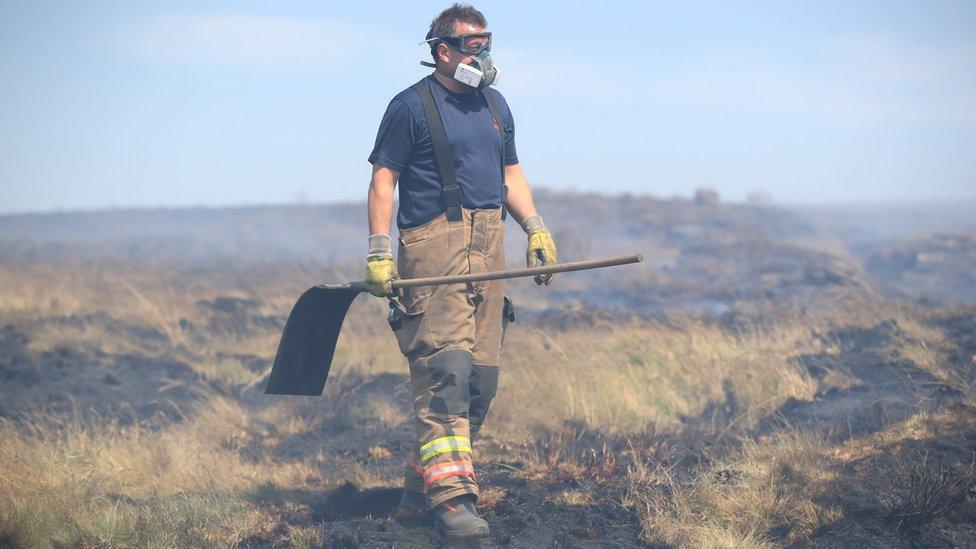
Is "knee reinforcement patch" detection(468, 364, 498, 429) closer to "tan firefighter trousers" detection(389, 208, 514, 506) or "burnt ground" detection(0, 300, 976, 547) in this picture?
"tan firefighter trousers" detection(389, 208, 514, 506)

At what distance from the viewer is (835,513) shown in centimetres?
465

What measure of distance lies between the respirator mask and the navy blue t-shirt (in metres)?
0.15

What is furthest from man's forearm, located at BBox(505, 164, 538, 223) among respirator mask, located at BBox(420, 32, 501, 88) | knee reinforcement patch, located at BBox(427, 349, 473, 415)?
knee reinforcement patch, located at BBox(427, 349, 473, 415)

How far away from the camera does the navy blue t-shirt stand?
473 cm

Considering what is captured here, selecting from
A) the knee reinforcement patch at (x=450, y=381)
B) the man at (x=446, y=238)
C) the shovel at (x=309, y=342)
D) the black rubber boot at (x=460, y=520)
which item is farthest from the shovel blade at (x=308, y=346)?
the black rubber boot at (x=460, y=520)

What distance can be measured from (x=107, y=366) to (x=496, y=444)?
5841mm

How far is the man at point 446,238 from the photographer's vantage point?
459 centimetres

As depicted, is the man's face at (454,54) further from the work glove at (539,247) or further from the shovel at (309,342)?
the shovel at (309,342)

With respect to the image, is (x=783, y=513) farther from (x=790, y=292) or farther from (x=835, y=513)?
(x=790, y=292)

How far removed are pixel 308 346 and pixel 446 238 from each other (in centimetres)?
112

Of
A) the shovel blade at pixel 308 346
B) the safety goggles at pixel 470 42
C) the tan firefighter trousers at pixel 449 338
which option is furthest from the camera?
the shovel blade at pixel 308 346

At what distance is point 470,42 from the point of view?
486 centimetres

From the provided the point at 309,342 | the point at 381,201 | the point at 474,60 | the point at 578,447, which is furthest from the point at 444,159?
the point at 578,447

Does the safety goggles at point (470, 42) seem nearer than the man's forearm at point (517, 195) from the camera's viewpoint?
Yes
